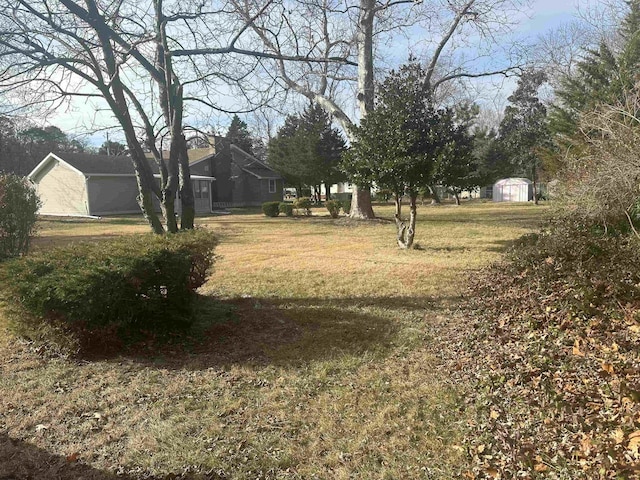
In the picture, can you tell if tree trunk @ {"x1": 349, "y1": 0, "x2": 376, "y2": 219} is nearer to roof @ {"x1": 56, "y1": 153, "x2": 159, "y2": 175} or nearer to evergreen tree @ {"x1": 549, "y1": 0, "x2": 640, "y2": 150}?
evergreen tree @ {"x1": 549, "y1": 0, "x2": 640, "y2": 150}

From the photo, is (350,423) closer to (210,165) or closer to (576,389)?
(576,389)

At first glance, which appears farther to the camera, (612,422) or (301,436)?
(301,436)

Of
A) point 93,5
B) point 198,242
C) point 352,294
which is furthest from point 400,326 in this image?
point 93,5

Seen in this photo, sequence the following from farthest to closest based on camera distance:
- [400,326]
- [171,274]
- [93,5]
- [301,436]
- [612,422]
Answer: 1. [93,5]
2. [400,326]
3. [171,274]
4. [301,436]
5. [612,422]

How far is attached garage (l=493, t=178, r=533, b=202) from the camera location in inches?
1622

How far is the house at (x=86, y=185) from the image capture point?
86.7 feet

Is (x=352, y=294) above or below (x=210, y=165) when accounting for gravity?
below

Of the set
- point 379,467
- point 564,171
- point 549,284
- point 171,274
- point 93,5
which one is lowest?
point 379,467

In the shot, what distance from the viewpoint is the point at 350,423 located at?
328 cm

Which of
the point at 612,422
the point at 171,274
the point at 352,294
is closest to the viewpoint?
the point at 612,422

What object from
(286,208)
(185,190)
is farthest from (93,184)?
(185,190)

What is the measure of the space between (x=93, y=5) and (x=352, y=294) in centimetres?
595

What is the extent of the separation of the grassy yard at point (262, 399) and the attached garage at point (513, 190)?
38.6 meters

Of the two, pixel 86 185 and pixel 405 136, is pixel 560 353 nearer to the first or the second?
pixel 405 136
